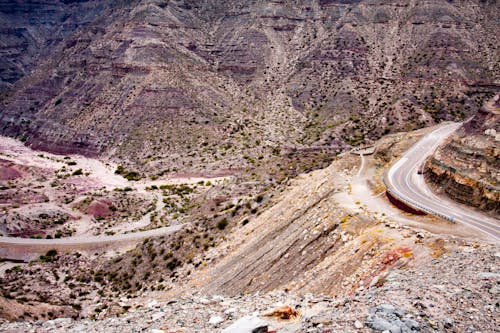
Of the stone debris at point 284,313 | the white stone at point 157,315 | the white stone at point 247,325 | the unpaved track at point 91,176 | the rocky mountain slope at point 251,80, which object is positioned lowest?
the unpaved track at point 91,176

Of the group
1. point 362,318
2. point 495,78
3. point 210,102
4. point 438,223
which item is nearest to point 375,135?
point 495,78

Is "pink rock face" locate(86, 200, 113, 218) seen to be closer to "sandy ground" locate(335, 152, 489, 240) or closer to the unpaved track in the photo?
the unpaved track

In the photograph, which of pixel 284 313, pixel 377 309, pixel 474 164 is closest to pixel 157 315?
pixel 284 313

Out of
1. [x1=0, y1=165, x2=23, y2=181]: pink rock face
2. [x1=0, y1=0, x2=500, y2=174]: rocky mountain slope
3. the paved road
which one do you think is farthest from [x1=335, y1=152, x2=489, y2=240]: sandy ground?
[x1=0, y1=165, x2=23, y2=181]: pink rock face

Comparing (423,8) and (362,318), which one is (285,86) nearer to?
(423,8)

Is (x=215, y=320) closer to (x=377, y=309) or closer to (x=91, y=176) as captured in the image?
(x=377, y=309)

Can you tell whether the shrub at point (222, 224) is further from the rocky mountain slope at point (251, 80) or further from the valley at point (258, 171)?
the rocky mountain slope at point (251, 80)

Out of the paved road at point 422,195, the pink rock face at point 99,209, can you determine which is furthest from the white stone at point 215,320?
the pink rock face at point 99,209
